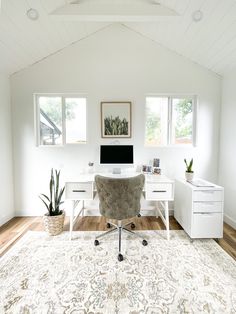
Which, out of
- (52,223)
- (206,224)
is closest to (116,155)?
(52,223)

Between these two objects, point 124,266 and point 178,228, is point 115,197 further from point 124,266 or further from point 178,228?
point 178,228

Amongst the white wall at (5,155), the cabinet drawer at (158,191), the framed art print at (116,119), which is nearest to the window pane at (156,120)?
the framed art print at (116,119)

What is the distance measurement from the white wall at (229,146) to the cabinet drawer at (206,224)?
0.65 metres

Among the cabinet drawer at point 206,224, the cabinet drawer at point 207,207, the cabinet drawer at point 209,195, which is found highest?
the cabinet drawer at point 209,195

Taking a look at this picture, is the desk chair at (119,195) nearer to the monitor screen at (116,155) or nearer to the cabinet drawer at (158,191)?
the cabinet drawer at (158,191)

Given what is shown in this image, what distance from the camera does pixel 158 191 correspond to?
7.85 feet

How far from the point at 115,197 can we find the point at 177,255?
960mm

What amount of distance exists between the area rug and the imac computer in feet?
3.47

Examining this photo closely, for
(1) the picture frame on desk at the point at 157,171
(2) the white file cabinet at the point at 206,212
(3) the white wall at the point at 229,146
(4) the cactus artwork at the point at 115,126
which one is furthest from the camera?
(4) the cactus artwork at the point at 115,126

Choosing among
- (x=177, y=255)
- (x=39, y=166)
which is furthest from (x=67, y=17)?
(x=177, y=255)

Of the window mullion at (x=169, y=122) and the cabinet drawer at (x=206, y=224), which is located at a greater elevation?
the window mullion at (x=169, y=122)

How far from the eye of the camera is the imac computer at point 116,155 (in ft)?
9.07

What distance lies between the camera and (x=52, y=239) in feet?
7.89

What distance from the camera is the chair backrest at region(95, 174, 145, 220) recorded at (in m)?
1.94
